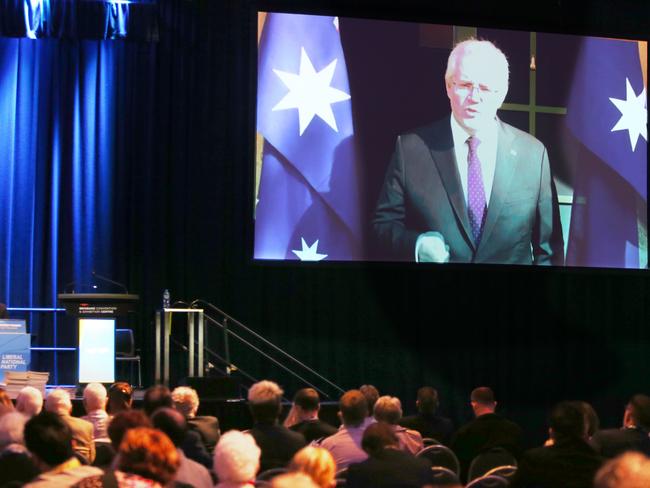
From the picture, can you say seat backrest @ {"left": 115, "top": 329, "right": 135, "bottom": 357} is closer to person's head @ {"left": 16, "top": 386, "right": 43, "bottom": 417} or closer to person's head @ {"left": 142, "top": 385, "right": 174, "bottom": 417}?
person's head @ {"left": 16, "top": 386, "right": 43, "bottom": 417}

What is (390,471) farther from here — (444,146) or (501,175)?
(501,175)

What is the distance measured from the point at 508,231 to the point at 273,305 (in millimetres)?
2475

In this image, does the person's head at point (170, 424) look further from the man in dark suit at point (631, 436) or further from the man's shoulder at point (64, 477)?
the man in dark suit at point (631, 436)

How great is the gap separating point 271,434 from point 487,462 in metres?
0.97

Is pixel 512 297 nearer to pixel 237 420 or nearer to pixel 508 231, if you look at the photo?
pixel 508 231

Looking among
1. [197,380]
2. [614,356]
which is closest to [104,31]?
[197,380]

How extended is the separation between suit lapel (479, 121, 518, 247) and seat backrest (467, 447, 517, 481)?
18.5 feet

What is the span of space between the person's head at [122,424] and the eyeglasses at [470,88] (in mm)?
7276

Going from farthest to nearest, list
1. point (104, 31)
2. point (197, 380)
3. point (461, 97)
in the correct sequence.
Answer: point (461, 97)
point (104, 31)
point (197, 380)

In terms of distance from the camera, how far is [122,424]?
11.4 feet

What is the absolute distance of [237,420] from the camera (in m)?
7.60

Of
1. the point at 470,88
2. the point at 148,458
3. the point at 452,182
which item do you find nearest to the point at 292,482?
the point at 148,458

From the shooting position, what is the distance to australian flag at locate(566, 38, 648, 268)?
10.4m

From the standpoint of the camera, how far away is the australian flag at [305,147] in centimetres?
979
